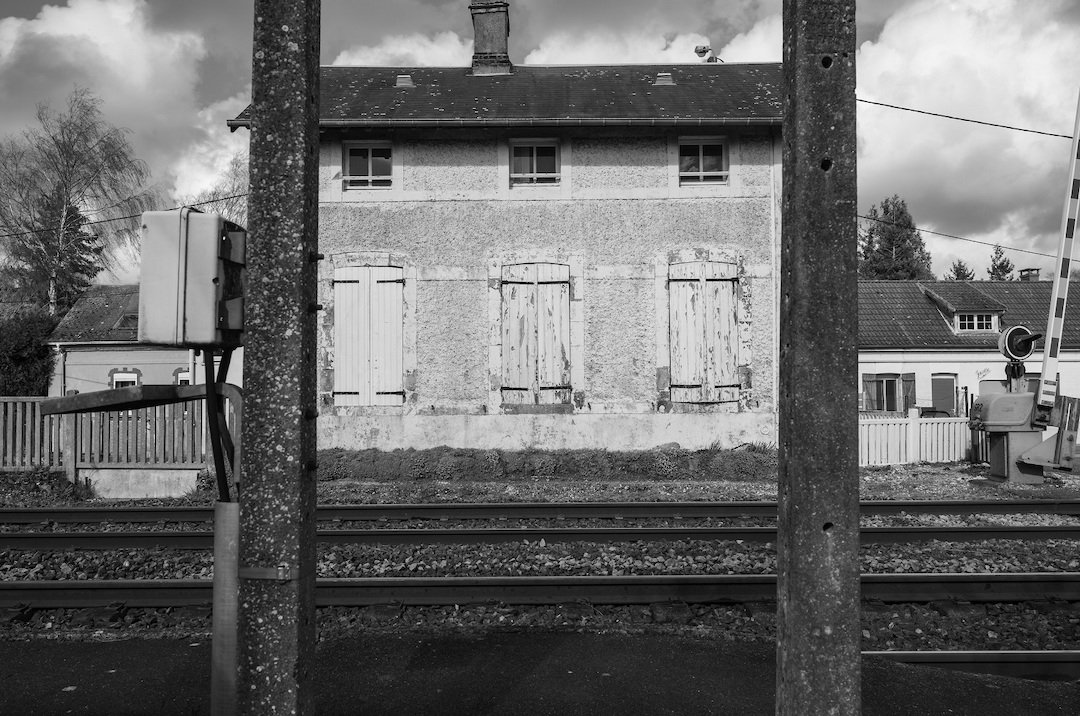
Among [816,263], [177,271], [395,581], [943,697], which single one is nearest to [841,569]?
[816,263]

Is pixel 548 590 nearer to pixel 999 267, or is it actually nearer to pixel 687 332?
pixel 687 332

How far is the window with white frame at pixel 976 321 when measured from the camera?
30734 mm

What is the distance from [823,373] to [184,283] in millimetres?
1885

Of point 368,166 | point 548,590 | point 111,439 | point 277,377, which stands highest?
point 368,166

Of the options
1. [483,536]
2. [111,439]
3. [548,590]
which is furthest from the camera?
[111,439]

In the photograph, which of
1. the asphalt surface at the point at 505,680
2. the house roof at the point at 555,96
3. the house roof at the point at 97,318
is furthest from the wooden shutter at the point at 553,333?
the house roof at the point at 97,318

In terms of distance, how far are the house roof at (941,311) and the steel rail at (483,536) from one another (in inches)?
885

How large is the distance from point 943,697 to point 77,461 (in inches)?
516

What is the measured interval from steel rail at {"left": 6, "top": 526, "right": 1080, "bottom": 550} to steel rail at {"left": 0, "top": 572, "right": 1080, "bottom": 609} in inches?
69.2

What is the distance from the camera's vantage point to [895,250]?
5669 centimetres

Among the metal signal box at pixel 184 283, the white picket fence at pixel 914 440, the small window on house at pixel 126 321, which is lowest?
the white picket fence at pixel 914 440

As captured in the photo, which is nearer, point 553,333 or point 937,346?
point 553,333

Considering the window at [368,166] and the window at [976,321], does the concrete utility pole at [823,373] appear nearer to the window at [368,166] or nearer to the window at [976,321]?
the window at [368,166]

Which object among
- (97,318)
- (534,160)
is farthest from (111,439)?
(97,318)
